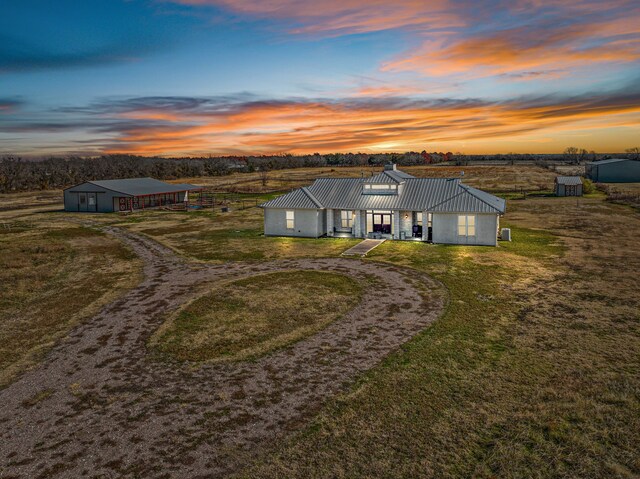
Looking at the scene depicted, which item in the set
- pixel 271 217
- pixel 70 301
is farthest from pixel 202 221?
pixel 70 301

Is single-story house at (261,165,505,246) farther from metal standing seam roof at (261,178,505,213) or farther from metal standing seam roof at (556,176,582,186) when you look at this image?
metal standing seam roof at (556,176,582,186)

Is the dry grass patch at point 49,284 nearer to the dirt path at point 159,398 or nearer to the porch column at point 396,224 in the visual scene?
the dirt path at point 159,398

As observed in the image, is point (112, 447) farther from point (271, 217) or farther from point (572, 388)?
point (271, 217)

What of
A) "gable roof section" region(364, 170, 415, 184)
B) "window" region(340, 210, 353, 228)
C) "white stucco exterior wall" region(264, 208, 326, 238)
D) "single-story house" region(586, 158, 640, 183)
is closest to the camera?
"gable roof section" region(364, 170, 415, 184)

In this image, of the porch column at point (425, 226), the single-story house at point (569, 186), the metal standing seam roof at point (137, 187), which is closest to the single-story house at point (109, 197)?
the metal standing seam roof at point (137, 187)

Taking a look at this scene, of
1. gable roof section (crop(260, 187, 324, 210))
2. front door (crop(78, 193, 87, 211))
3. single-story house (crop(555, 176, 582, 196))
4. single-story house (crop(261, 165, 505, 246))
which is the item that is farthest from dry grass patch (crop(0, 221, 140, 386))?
single-story house (crop(555, 176, 582, 196))

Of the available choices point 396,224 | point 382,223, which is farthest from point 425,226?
point 382,223
